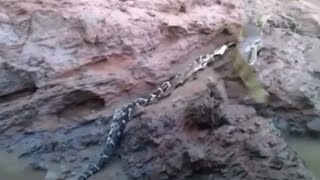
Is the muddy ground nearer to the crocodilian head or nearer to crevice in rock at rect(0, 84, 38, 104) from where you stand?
crevice in rock at rect(0, 84, 38, 104)

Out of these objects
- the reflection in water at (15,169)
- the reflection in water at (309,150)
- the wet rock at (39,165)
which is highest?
the reflection in water at (309,150)

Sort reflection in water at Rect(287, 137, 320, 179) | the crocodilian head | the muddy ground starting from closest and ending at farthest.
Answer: the muddy ground → reflection in water at Rect(287, 137, 320, 179) → the crocodilian head

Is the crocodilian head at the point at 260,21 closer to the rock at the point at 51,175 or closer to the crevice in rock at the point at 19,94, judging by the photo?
the crevice in rock at the point at 19,94

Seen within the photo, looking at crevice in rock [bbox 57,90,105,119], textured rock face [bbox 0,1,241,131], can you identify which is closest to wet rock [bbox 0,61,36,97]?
textured rock face [bbox 0,1,241,131]

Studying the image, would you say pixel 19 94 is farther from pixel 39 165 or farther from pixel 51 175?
pixel 51 175

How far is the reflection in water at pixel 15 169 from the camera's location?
15.7 ft

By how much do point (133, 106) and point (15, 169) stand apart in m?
1.16

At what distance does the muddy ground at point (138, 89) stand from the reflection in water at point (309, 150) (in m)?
0.12

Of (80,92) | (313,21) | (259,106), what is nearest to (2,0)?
(80,92)

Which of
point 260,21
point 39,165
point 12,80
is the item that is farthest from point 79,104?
point 260,21

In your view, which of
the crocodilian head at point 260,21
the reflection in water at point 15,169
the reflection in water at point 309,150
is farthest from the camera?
the crocodilian head at point 260,21

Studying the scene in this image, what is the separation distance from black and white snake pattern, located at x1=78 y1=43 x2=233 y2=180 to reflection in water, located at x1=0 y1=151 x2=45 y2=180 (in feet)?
1.57

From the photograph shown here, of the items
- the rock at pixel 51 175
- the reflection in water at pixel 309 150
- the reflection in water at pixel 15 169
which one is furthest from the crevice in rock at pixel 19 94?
the reflection in water at pixel 309 150

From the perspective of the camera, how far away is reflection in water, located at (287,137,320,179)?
4688 mm
